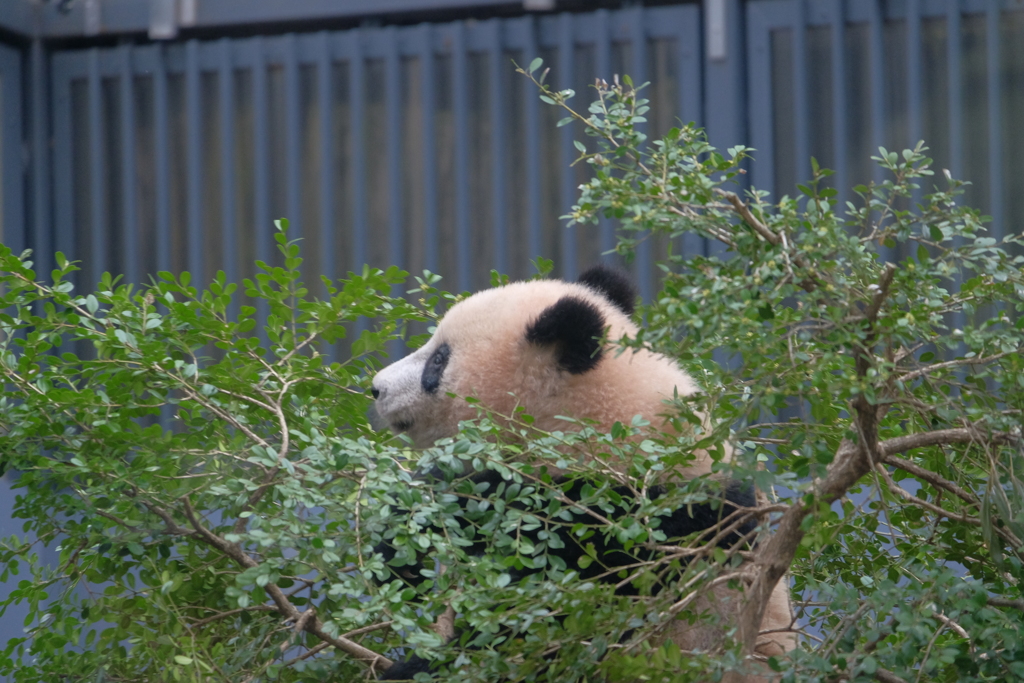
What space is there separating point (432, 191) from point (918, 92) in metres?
1.42

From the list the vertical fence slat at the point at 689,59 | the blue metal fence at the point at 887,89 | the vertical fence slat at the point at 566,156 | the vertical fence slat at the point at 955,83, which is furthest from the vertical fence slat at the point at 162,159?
the vertical fence slat at the point at 955,83

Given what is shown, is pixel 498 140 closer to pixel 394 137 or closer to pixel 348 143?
pixel 394 137

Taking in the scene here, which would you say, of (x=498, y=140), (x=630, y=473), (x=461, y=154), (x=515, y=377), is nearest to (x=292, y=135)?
(x=461, y=154)

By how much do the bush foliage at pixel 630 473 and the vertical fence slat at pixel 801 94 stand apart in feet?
5.76

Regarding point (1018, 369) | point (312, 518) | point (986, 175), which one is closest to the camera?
point (1018, 369)

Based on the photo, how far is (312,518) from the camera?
912 mm

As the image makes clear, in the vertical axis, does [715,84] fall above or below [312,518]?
above

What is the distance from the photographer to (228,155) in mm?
3061

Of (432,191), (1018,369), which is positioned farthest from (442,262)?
(1018,369)

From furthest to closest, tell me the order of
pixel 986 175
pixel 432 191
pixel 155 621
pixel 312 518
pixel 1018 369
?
1. pixel 432 191
2. pixel 986 175
3. pixel 155 621
4. pixel 312 518
5. pixel 1018 369

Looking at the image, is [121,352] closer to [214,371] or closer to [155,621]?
[214,371]

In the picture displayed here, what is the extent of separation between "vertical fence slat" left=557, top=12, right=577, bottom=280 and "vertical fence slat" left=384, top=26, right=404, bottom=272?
0.49m

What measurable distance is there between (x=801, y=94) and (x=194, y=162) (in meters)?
1.87

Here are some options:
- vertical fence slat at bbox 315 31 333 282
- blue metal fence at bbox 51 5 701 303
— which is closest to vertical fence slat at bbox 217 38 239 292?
blue metal fence at bbox 51 5 701 303
